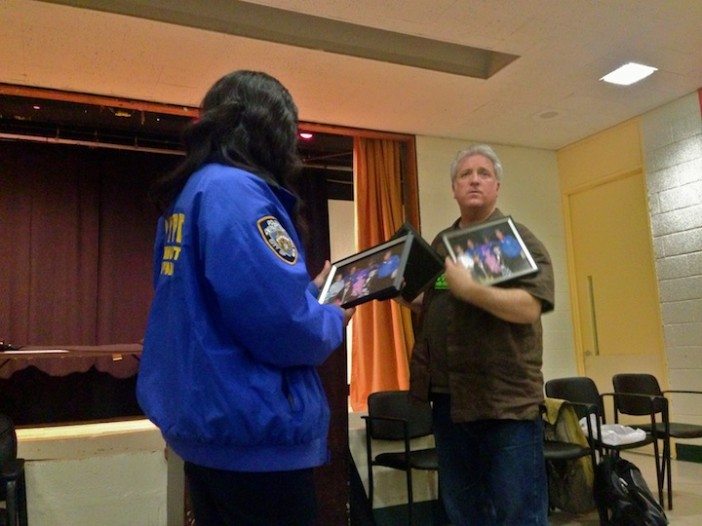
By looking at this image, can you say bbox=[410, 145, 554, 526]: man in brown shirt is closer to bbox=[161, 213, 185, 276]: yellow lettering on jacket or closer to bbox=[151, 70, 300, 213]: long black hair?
bbox=[151, 70, 300, 213]: long black hair

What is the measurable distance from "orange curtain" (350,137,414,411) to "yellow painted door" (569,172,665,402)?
1545mm

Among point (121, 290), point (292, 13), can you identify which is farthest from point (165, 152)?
point (292, 13)

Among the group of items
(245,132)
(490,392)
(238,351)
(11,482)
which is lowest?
(11,482)

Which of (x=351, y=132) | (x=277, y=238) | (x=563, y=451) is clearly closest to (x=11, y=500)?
(x=277, y=238)

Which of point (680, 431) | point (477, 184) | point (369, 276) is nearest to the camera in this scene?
point (369, 276)

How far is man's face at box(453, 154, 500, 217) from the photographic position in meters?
1.53

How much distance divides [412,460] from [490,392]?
1529 mm

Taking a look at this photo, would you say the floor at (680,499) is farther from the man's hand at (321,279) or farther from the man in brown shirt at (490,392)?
the man's hand at (321,279)

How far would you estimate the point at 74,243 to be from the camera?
4.71 meters

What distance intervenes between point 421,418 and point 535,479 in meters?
1.84

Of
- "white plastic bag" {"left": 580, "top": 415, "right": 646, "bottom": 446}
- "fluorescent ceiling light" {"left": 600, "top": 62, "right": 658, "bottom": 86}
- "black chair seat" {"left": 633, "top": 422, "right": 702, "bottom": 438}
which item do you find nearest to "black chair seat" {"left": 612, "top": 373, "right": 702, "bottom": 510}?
"black chair seat" {"left": 633, "top": 422, "right": 702, "bottom": 438}

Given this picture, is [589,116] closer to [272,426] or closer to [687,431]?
[687,431]

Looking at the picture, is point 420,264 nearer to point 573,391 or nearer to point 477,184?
point 477,184

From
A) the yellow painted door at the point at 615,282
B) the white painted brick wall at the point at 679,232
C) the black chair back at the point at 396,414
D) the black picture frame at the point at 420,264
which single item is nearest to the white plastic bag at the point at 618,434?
the black chair back at the point at 396,414
